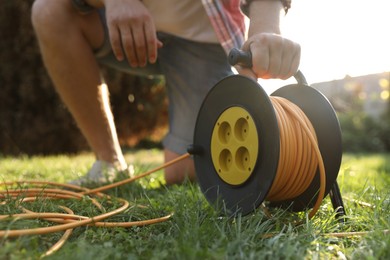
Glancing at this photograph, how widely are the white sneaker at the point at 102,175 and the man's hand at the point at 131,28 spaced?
0.79 m

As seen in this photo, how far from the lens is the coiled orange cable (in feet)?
4.85

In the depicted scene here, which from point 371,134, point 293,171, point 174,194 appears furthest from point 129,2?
point 371,134

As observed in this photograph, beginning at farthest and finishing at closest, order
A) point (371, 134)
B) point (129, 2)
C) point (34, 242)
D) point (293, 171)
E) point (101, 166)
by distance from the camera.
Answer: point (371, 134), point (101, 166), point (129, 2), point (293, 171), point (34, 242)

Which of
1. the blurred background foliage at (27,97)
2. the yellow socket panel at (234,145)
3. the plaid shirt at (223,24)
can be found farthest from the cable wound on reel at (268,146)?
the blurred background foliage at (27,97)

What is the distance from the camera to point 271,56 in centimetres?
154

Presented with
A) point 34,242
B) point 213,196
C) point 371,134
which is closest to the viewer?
point 34,242

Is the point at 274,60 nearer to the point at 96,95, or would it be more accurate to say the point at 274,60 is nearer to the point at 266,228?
the point at 266,228

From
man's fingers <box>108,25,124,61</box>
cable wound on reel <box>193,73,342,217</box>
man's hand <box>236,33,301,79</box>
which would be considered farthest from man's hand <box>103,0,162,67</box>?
man's hand <box>236,33,301,79</box>

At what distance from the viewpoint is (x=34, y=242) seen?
1243mm

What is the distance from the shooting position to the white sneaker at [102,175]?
2459 millimetres

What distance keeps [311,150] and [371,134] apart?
947 cm

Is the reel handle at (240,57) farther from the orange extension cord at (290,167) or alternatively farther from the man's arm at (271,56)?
the orange extension cord at (290,167)

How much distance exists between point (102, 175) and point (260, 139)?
1.27 meters

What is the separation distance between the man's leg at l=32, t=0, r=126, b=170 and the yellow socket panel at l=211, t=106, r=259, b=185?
1.12 meters
